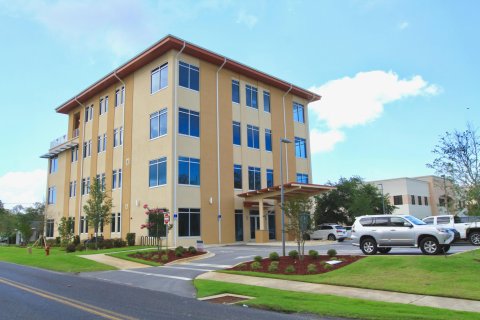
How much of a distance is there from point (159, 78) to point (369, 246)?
23547mm

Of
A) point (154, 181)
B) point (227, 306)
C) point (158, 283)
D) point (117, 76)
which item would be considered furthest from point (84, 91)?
point (227, 306)

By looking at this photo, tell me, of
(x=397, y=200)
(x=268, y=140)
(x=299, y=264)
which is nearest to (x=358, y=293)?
(x=299, y=264)

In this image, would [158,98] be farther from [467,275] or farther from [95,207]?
[467,275]

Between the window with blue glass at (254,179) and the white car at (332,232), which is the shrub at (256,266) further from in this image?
the window with blue glass at (254,179)

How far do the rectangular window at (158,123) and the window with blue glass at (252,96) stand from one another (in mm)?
9355

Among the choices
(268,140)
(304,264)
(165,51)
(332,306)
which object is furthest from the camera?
(268,140)

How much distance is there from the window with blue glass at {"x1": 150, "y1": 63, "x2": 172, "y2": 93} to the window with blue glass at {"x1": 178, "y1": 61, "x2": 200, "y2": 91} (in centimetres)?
130

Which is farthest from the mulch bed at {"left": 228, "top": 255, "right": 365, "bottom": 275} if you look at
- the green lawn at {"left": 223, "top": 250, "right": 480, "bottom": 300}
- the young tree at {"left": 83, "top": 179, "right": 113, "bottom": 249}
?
the young tree at {"left": 83, "top": 179, "right": 113, "bottom": 249}

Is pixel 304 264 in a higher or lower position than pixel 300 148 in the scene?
lower

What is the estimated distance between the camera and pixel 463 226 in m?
24.4

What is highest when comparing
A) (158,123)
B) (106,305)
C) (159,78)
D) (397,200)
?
(159,78)

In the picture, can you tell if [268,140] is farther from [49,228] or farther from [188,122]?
[49,228]

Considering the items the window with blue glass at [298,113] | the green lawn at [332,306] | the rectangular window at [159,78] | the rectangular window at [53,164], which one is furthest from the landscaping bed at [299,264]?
the rectangular window at [53,164]

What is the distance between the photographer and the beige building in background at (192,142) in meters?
33.6
